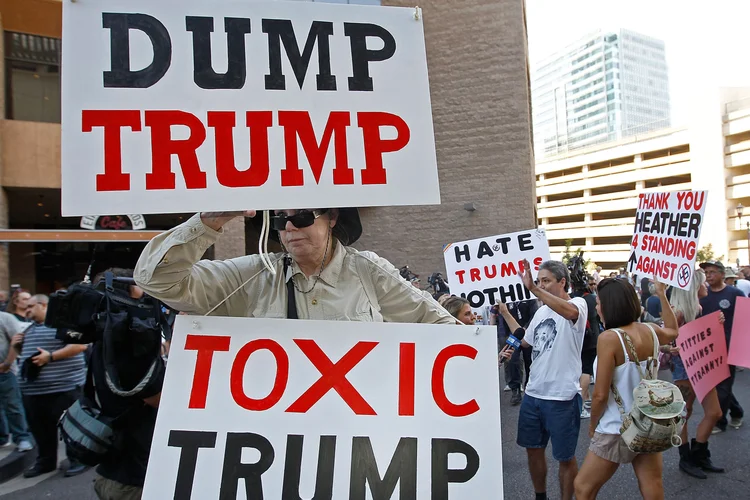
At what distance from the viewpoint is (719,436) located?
19.1 feet

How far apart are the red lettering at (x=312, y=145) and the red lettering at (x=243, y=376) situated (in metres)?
0.54

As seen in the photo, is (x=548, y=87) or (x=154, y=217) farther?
(x=548, y=87)

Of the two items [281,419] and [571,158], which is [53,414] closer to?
[281,419]

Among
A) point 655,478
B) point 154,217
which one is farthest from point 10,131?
point 655,478

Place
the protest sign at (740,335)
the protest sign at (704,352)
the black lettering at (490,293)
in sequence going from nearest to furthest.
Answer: the protest sign at (704,352), the protest sign at (740,335), the black lettering at (490,293)

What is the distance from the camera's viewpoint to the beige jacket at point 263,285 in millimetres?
1653

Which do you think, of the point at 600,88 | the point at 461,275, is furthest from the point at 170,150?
the point at 600,88

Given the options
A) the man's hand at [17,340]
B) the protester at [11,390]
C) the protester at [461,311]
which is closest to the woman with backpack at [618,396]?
the protester at [461,311]

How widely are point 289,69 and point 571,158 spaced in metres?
82.5

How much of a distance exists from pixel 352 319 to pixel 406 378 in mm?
308

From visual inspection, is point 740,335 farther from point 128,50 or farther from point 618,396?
point 128,50

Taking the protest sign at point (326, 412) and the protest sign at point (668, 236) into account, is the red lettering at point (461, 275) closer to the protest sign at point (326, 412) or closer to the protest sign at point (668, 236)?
the protest sign at point (668, 236)

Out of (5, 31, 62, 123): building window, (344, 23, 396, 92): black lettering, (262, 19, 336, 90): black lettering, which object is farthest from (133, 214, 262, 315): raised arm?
(5, 31, 62, 123): building window

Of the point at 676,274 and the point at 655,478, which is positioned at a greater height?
the point at 676,274
